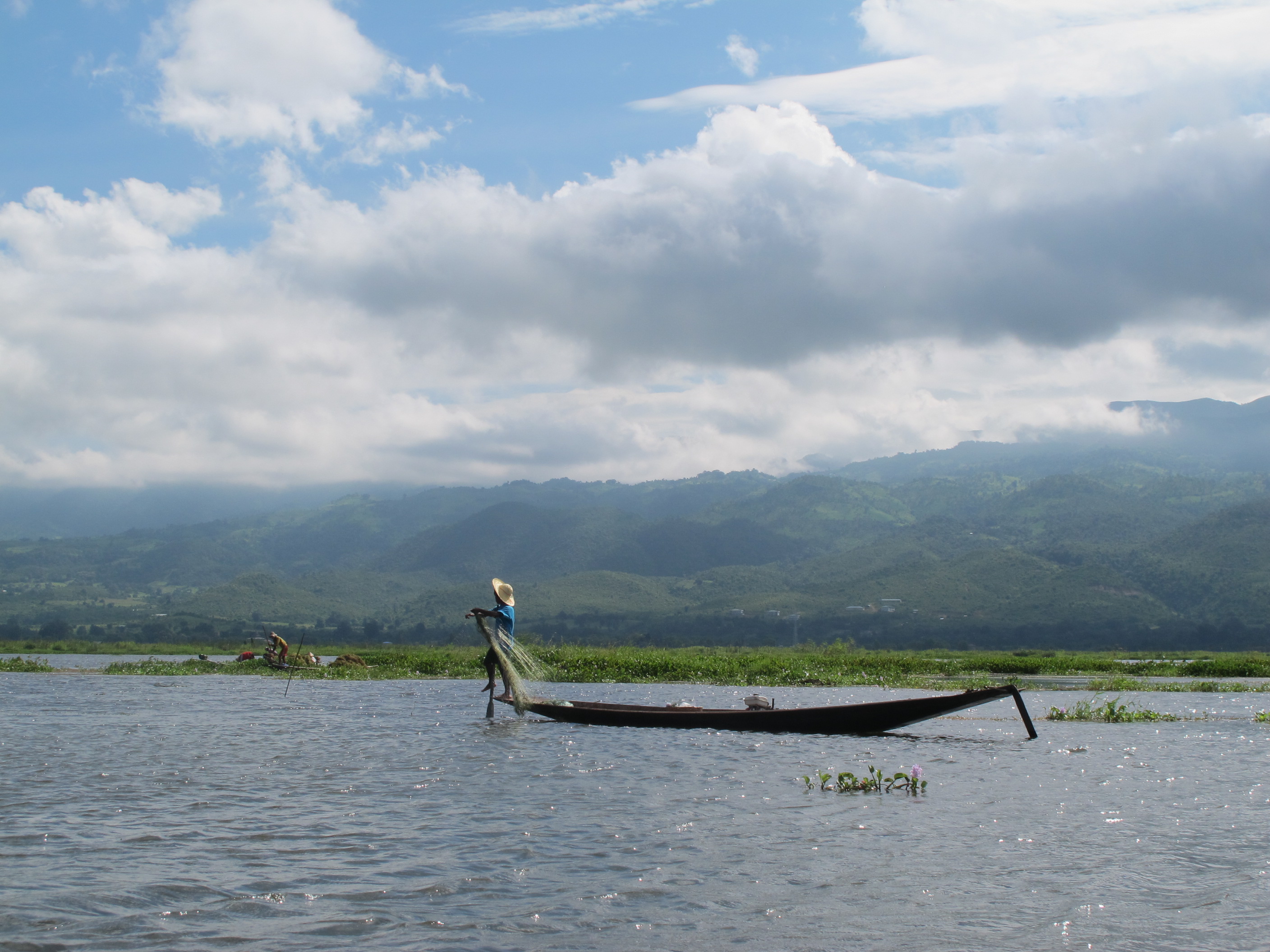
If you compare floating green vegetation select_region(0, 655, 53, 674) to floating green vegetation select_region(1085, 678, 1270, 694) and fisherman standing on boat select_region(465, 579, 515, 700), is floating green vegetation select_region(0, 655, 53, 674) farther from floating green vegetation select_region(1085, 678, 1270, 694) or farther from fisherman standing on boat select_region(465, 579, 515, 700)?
floating green vegetation select_region(1085, 678, 1270, 694)

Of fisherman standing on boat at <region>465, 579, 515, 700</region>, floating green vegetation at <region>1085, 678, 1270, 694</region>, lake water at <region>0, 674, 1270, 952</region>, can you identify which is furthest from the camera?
floating green vegetation at <region>1085, 678, 1270, 694</region>

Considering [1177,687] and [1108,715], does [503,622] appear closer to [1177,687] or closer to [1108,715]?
[1108,715]

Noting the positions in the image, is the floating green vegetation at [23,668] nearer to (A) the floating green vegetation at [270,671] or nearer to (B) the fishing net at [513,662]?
(A) the floating green vegetation at [270,671]

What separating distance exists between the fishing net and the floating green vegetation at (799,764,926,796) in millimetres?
9325

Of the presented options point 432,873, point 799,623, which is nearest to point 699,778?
→ point 432,873

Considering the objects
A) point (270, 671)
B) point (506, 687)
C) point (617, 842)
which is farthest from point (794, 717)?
point (270, 671)

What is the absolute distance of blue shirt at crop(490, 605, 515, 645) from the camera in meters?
24.5

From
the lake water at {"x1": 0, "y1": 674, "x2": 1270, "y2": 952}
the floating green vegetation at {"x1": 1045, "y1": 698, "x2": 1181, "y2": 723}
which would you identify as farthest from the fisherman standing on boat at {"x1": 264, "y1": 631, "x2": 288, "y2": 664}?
the floating green vegetation at {"x1": 1045, "y1": 698, "x2": 1181, "y2": 723}

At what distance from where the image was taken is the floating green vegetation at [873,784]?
54.6 ft

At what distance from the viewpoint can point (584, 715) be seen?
24688 mm

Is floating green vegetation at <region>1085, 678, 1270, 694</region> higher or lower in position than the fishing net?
lower

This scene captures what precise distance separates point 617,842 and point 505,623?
12.1m

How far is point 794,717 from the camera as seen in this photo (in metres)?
23.3

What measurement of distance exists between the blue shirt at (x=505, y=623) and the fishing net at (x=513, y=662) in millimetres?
36
